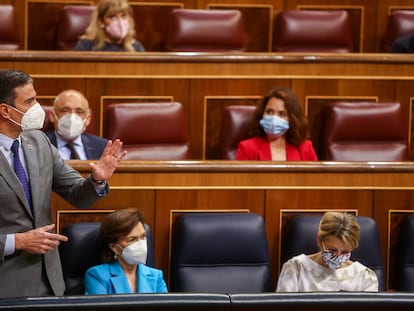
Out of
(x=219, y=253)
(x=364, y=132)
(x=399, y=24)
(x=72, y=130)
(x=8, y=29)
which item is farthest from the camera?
(x=399, y=24)

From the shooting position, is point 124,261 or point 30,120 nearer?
point 30,120

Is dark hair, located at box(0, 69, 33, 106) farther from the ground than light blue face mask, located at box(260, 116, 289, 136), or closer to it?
farther from the ground

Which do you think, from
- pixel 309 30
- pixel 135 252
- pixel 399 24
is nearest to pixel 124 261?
pixel 135 252

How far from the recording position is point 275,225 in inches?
64.8

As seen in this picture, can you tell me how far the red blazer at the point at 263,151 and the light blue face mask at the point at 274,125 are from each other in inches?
1.0

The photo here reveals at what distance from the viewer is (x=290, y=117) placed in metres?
1.97

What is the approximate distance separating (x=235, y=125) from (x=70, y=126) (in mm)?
375

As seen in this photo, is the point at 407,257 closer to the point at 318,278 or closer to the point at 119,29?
the point at 318,278

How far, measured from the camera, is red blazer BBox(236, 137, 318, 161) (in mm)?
1955

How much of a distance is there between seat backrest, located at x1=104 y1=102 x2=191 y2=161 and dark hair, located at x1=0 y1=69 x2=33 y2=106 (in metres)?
0.67

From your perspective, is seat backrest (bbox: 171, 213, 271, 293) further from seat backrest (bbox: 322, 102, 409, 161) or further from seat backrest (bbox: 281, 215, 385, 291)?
seat backrest (bbox: 322, 102, 409, 161)

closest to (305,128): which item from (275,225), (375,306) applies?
(275,225)

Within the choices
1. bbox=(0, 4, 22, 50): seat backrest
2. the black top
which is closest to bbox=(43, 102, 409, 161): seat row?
the black top

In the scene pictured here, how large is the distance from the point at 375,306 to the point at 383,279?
0.79 metres
